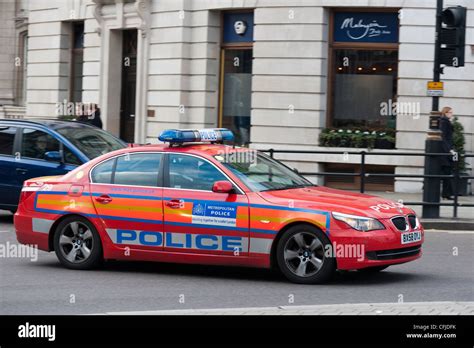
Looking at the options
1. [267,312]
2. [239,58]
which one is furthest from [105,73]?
[267,312]

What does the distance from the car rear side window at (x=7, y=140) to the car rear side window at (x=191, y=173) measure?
6061 millimetres

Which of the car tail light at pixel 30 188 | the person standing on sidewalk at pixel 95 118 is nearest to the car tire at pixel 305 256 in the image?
the car tail light at pixel 30 188

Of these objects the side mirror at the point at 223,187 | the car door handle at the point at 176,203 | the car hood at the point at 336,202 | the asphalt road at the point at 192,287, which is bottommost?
the asphalt road at the point at 192,287

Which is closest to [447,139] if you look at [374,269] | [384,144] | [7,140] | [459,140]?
[459,140]

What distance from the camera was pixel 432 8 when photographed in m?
23.7

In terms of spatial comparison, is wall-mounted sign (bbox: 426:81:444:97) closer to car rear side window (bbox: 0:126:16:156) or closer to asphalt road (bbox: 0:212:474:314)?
asphalt road (bbox: 0:212:474:314)

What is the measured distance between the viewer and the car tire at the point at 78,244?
12.0 metres

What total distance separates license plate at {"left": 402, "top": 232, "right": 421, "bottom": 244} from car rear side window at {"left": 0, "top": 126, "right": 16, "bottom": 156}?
26.4ft

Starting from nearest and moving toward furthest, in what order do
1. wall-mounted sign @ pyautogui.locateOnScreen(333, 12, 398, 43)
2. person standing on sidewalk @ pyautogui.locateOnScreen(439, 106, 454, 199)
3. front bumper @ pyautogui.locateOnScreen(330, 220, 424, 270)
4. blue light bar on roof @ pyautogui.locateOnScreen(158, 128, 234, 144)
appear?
front bumper @ pyautogui.locateOnScreen(330, 220, 424, 270), blue light bar on roof @ pyautogui.locateOnScreen(158, 128, 234, 144), person standing on sidewalk @ pyautogui.locateOnScreen(439, 106, 454, 199), wall-mounted sign @ pyautogui.locateOnScreen(333, 12, 398, 43)

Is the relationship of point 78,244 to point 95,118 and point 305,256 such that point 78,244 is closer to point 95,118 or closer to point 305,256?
point 305,256

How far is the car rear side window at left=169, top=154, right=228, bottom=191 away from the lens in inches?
449

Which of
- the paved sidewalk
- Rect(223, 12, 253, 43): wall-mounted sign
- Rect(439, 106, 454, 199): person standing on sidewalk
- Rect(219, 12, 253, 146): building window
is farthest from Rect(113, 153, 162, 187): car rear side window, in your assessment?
Rect(223, 12, 253, 43): wall-mounted sign

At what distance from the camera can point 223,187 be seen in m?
11.1

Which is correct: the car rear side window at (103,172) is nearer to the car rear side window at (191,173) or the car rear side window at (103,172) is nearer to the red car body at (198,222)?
the red car body at (198,222)
